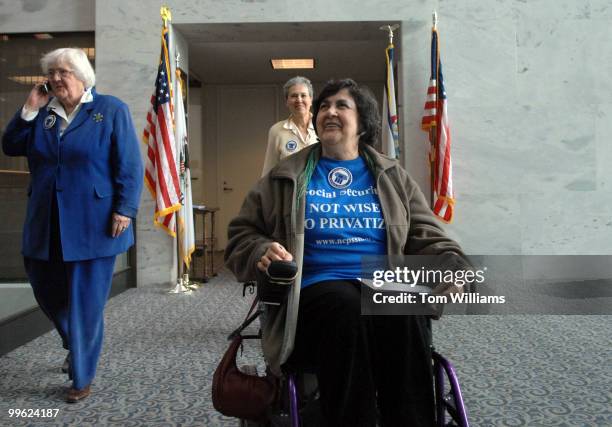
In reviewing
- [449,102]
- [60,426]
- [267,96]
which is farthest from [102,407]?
[267,96]

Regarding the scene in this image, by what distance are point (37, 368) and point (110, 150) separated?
1.28m

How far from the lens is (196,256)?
7609 mm

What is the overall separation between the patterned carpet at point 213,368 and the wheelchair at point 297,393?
572 millimetres

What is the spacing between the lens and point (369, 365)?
1298 mm

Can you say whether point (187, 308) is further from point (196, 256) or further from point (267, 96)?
point (267, 96)

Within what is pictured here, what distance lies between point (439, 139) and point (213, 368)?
322 cm

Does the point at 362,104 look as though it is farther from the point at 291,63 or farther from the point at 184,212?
the point at 291,63

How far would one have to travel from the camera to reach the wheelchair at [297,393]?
1301 millimetres

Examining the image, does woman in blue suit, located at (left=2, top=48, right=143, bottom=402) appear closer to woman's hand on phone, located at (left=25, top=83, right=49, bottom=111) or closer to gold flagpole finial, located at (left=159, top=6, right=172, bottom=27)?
woman's hand on phone, located at (left=25, top=83, right=49, bottom=111)

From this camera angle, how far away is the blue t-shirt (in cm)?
154

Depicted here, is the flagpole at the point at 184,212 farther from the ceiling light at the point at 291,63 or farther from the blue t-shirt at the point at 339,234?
the blue t-shirt at the point at 339,234

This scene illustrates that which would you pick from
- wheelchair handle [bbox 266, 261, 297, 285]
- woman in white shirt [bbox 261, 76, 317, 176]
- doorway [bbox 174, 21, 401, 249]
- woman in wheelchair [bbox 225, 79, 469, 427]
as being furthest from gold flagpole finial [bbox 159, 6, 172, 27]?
wheelchair handle [bbox 266, 261, 297, 285]

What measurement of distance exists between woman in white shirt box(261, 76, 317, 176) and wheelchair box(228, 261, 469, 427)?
5.11ft

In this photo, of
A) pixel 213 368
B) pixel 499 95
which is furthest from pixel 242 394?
pixel 499 95
